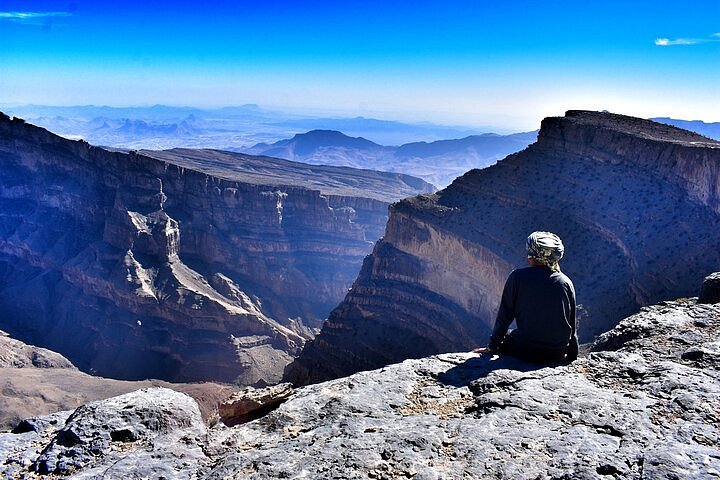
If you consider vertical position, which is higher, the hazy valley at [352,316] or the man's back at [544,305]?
the man's back at [544,305]

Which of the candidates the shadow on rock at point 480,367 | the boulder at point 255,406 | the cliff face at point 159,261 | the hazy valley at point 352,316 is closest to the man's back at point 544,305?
the shadow on rock at point 480,367

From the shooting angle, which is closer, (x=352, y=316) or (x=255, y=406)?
(x=255, y=406)

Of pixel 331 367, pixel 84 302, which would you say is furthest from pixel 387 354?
pixel 84 302

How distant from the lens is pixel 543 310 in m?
7.27

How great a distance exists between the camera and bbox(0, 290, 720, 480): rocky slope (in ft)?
16.3

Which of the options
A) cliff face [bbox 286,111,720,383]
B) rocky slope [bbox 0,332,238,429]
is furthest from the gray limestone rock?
rocky slope [bbox 0,332,238,429]

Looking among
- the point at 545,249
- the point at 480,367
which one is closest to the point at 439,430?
the point at 480,367

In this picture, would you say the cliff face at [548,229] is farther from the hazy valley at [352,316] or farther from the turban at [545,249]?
the turban at [545,249]

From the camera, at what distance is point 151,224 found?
63.3m

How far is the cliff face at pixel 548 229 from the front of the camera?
24.6 meters

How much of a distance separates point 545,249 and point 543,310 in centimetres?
88

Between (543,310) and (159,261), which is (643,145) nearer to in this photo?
(543,310)

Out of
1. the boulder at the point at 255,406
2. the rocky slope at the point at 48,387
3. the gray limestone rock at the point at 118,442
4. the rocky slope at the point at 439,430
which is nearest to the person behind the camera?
the rocky slope at the point at 439,430

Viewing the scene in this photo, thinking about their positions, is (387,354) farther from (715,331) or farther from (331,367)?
(715,331)
